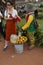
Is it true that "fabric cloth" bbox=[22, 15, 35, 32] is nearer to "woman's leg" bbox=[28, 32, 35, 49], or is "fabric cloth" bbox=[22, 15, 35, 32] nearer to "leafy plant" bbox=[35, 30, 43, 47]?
"woman's leg" bbox=[28, 32, 35, 49]

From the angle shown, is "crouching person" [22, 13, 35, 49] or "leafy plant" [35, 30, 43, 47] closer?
"crouching person" [22, 13, 35, 49]

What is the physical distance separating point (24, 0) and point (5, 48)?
8.48 metres

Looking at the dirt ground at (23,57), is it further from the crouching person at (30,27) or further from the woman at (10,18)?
the woman at (10,18)

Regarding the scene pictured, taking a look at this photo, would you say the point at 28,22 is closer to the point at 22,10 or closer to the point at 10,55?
the point at 10,55

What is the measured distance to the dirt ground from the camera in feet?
21.0

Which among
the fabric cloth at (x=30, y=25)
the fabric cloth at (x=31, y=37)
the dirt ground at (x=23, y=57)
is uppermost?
the fabric cloth at (x=30, y=25)

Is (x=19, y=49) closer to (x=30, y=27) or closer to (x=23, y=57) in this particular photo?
(x=23, y=57)

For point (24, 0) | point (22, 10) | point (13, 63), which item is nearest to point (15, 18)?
point (13, 63)

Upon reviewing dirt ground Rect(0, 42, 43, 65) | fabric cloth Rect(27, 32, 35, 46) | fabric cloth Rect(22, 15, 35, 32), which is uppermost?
fabric cloth Rect(22, 15, 35, 32)

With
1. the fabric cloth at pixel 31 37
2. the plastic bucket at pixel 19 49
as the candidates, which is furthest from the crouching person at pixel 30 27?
the plastic bucket at pixel 19 49

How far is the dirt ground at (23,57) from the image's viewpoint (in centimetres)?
641

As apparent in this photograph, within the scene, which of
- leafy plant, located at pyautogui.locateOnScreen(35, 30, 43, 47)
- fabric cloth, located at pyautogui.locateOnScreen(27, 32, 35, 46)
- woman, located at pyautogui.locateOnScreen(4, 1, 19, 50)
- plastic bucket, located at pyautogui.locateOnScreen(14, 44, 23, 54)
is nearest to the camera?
plastic bucket, located at pyautogui.locateOnScreen(14, 44, 23, 54)

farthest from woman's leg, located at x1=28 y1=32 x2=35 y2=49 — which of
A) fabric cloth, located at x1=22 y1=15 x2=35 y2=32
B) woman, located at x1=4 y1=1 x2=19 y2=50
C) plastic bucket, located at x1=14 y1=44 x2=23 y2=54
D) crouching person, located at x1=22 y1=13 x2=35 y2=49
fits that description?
woman, located at x1=4 y1=1 x2=19 y2=50

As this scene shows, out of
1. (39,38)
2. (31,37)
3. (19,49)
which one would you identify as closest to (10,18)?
(31,37)
